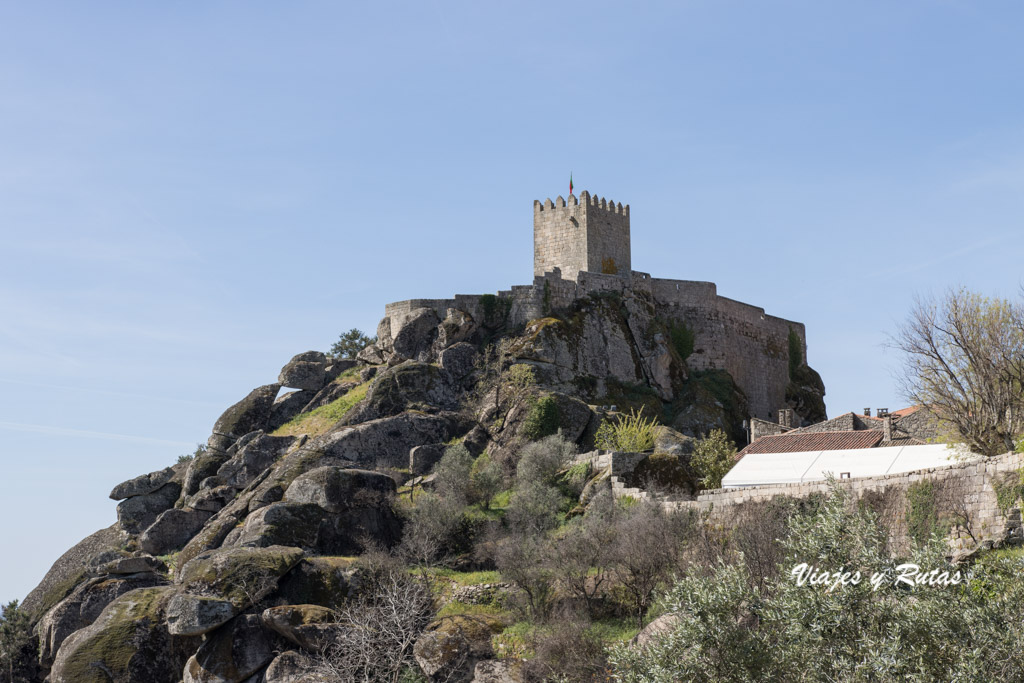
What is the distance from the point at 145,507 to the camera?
53500mm

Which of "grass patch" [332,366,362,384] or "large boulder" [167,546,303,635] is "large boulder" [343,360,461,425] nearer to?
"grass patch" [332,366,362,384]

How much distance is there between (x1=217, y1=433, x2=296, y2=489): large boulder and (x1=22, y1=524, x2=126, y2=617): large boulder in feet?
19.3

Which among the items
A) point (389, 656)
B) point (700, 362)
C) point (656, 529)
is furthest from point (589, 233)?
point (389, 656)

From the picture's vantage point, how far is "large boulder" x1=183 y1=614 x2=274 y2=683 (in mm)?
32938

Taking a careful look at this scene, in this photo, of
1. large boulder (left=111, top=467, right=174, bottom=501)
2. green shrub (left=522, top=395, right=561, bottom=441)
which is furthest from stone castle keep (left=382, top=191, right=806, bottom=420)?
large boulder (left=111, top=467, right=174, bottom=501)

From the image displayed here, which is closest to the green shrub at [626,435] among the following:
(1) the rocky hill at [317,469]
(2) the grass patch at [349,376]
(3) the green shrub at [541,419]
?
(1) the rocky hill at [317,469]

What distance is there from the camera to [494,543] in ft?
130

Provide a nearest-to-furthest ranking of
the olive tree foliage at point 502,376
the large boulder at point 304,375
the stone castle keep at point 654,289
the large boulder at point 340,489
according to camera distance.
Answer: the large boulder at point 340,489 → the olive tree foliage at point 502,376 → the large boulder at point 304,375 → the stone castle keep at point 654,289

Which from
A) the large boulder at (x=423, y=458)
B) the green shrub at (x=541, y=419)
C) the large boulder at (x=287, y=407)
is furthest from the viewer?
the large boulder at (x=287, y=407)

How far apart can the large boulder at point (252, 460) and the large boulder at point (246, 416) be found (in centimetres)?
539

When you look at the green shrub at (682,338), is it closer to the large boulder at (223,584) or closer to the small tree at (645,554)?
the small tree at (645,554)

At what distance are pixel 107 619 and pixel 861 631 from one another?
25.6 meters

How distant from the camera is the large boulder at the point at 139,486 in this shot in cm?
5403

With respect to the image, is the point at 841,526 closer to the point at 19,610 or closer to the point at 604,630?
the point at 604,630
